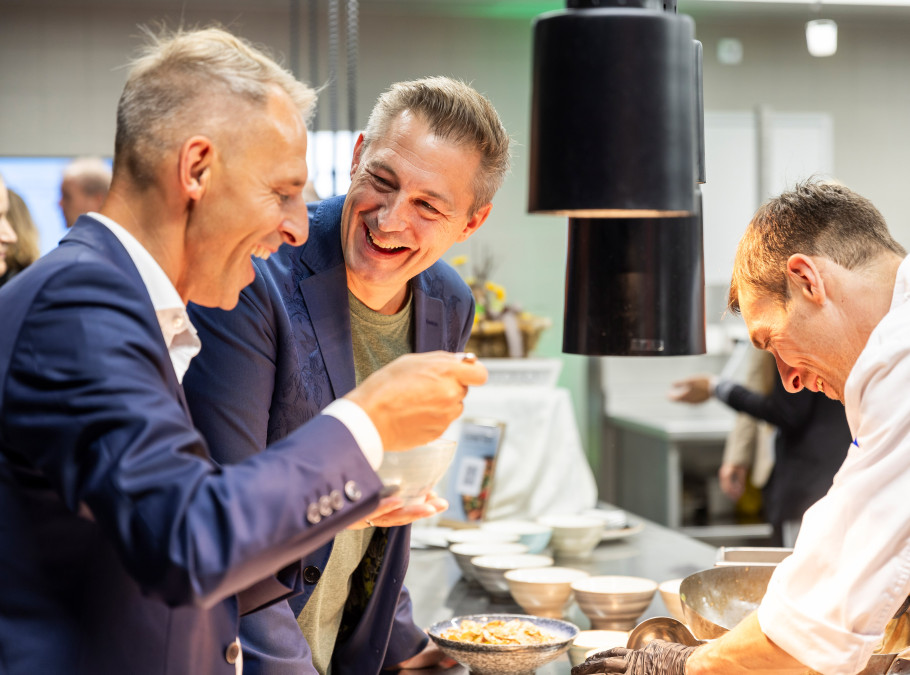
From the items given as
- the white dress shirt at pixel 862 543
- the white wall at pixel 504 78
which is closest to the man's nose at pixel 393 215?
the white dress shirt at pixel 862 543

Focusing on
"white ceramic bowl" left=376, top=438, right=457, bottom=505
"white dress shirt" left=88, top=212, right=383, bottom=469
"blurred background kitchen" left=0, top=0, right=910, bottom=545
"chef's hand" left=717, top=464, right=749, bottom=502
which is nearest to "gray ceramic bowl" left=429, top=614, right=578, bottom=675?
"white ceramic bowl" left=376, top=438, right=457, bottom=505

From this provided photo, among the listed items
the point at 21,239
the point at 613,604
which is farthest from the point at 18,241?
the point at 613,604

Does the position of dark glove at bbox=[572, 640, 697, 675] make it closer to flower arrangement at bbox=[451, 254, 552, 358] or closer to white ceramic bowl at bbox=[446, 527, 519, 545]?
white ceramic bowl at bbox=[446, 527, 519, 545]

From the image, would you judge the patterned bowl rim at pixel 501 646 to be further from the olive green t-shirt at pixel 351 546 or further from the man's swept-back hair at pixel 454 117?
the man's swept-back hair at pixel 454 117

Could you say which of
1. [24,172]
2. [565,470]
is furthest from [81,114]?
[565,470]

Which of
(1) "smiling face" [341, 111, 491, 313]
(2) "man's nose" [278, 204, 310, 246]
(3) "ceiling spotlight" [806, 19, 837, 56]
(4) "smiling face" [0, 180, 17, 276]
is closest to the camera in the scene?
(2) "man's nose" [278, 204, 310, 246]

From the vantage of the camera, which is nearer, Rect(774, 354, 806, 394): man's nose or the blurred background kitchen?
Rect(774, 354, 806, 394): man's nose

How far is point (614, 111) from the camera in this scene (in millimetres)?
971

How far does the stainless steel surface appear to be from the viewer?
1638 millimetres

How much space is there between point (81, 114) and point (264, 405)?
17.1ft

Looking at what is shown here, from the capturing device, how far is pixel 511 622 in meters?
1.65

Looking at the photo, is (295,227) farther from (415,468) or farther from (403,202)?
(403,202)

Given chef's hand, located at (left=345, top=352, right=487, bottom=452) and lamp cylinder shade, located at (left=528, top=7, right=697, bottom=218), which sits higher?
lamp cylinder shade, located at (left=528, top=7, right=697, bottom=218)

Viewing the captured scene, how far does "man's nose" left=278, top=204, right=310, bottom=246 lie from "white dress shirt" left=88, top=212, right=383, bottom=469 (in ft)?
0.42
